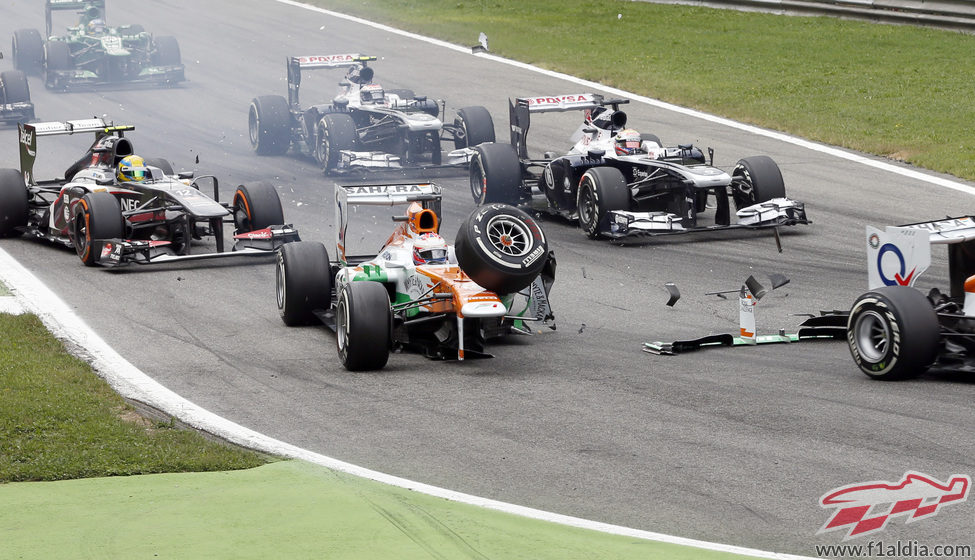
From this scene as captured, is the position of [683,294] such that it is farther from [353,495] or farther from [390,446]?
[353,495]

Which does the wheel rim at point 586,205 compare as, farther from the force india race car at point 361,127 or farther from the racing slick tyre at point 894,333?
the racing slick tyre at point 894,333

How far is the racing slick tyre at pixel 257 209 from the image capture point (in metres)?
17.8

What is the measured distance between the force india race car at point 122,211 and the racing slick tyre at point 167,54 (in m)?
15.1

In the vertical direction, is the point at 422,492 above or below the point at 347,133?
below

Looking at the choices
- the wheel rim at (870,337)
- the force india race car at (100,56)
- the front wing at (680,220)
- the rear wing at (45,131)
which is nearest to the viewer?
the wheel rim at (870,337)

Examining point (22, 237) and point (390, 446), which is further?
point (22, 237)

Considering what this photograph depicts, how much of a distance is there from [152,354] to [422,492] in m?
5.18

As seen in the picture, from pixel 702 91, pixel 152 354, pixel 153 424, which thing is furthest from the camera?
pixel 702 91

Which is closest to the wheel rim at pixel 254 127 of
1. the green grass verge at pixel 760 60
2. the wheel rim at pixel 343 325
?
the green grass verge at pixel 760 60

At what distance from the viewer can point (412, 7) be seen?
141ft

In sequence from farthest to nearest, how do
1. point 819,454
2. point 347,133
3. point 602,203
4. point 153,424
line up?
point 347,133 < point 602,203 < point 153,424 < point 819,454

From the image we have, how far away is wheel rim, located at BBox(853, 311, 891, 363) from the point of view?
436 inches

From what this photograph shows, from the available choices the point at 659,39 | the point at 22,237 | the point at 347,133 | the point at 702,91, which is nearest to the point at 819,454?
the point at 22,237

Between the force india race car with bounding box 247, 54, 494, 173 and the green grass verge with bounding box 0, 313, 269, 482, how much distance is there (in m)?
12.5
